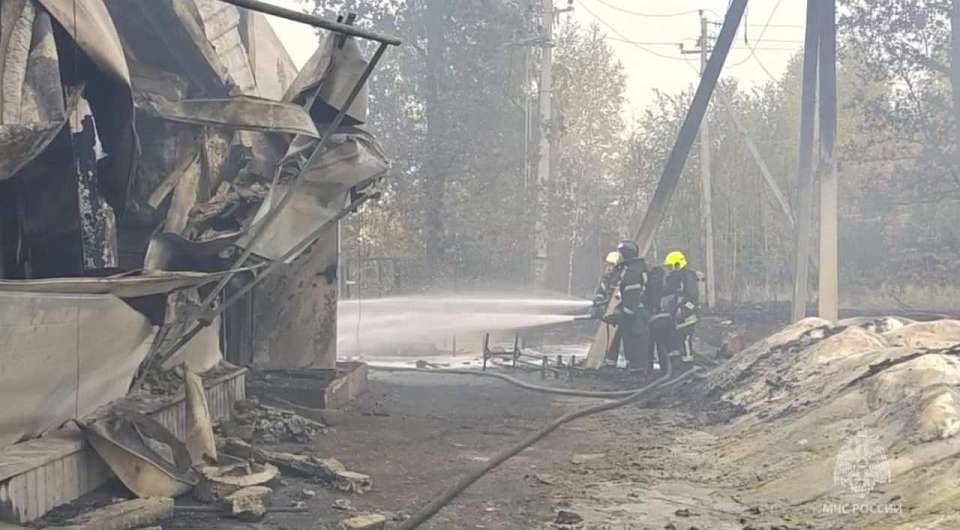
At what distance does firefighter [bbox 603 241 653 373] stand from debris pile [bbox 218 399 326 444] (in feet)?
19.7

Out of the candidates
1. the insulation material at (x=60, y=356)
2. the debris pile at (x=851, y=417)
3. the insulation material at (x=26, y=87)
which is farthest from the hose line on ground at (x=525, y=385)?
the insulation material at (x=26, y=87)

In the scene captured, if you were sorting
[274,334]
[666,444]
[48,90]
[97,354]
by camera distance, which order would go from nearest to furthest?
1. [48,90]
2. [97,354]
3. [666,444]
4. [274,334]

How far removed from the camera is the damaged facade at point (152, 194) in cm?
478

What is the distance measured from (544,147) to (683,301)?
55.7 feet

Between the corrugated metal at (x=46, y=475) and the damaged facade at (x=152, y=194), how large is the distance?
10cm

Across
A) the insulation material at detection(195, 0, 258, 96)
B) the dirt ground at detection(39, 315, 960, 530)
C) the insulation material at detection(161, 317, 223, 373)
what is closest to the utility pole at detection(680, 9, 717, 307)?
the dirt ground at detection(39, 315, 960, 530)

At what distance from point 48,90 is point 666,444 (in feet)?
19.3

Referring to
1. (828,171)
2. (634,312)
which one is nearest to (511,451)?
(634,312)

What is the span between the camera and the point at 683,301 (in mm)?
13273

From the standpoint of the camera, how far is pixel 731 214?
27312mm

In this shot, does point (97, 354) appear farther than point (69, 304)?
Yes

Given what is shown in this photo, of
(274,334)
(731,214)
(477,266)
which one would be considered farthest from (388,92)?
(274,334)

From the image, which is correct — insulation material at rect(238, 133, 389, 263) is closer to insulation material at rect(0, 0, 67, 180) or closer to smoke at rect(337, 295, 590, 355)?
insulation material at rect(0, 0, 67, 180)

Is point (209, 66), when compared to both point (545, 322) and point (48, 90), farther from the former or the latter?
point (545, 322)
